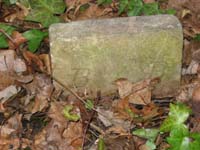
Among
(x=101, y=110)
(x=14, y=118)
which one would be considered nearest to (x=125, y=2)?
(x=101, y=110)

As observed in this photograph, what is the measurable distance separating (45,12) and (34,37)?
211mm

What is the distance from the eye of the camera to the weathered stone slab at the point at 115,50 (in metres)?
2.40

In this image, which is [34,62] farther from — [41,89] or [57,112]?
[57,112]

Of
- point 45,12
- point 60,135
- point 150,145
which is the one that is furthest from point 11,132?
point 45,12

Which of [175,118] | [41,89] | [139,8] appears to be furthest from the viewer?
[139,8]

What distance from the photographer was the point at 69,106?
2.53 m

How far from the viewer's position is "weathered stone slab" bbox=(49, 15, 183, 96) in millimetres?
2404

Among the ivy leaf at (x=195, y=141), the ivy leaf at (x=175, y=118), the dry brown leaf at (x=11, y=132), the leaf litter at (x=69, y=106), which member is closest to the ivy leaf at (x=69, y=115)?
the leaf litter at (x=69, y=106)

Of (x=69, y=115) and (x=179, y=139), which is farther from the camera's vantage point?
(x=69, y=115)

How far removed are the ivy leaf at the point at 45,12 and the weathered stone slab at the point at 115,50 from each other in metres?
0.39

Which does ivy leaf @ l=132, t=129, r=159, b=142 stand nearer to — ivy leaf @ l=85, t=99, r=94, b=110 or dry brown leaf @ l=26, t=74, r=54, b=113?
ivy leaf @ l=85, t=99, r=94, b=110

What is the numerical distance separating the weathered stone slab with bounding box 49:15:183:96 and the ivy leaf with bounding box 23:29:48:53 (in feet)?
0.96

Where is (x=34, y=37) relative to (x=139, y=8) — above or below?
below

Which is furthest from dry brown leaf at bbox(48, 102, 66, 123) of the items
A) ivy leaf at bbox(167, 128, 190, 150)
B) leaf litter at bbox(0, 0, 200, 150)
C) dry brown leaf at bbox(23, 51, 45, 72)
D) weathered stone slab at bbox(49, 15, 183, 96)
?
ivy leaf at bbox(167, 128, 190, 150)
